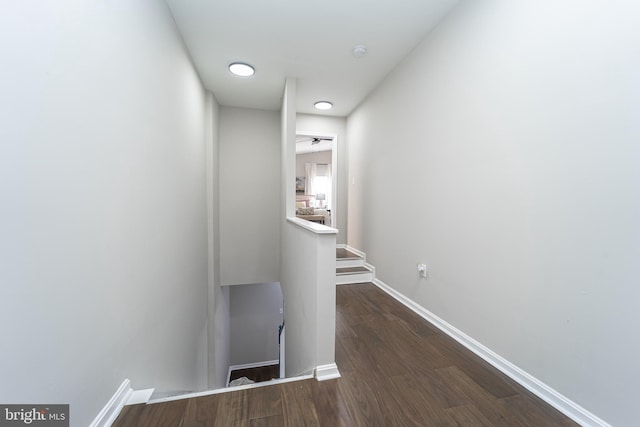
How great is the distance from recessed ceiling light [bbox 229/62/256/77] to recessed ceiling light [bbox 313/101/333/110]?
41.9 inches

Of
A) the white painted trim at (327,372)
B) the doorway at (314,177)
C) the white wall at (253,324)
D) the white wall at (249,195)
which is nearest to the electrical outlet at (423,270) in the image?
the white painted trim at (327,372)

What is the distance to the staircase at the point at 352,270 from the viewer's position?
2.99m

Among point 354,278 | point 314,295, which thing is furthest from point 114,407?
point 354,278

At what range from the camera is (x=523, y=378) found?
136cm

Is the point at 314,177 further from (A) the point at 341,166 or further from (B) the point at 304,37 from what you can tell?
(B) the point at 304,37

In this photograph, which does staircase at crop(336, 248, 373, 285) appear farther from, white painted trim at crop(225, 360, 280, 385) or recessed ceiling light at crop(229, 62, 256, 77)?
white painted trim at crop(225, 360, 280, 385)

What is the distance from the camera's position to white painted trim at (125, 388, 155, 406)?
123 centimetres

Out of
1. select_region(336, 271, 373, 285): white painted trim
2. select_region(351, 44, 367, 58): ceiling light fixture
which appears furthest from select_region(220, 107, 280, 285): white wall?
select_region(351, 44, 367, 58): ceiling light fixture

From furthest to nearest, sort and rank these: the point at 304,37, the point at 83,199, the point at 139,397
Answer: the point at 304,37 < the point at 139,397 < the point at 83,199

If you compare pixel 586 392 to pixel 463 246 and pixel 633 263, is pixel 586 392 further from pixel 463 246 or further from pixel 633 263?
pixel 463 246

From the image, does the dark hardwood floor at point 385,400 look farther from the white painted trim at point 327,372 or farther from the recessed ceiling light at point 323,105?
the recessed ceiling light at point 323,105

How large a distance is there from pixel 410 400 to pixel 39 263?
170cm

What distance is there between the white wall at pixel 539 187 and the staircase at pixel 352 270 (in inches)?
37.7

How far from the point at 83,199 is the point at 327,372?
4.98 feet
